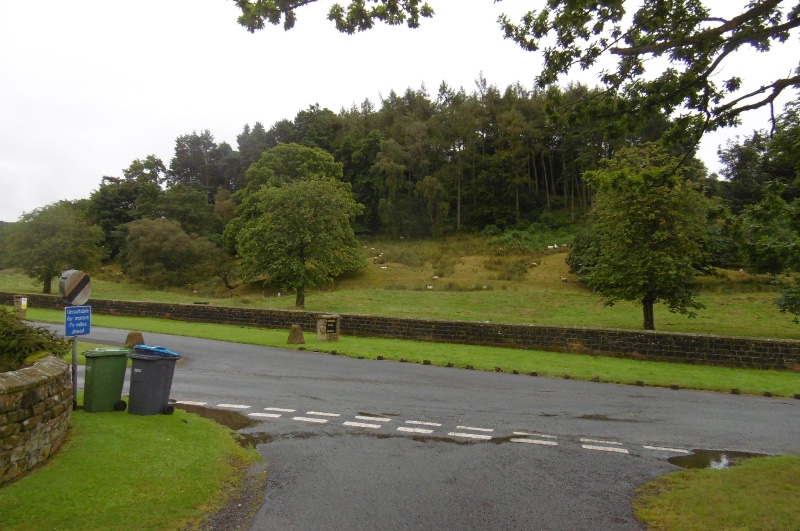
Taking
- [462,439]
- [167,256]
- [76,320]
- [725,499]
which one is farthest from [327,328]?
[167,256]

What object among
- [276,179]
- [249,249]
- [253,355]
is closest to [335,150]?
[276,179]

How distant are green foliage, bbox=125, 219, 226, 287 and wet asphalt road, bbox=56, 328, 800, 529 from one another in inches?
1681

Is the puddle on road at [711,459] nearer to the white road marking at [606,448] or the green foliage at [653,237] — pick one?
the white road marking at [606,448]

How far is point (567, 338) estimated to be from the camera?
1981 cm

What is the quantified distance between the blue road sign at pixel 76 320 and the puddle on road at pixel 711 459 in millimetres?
8418

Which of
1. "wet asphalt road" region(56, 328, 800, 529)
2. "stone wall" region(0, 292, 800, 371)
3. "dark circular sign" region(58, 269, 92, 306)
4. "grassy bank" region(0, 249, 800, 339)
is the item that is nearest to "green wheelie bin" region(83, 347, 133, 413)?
"dark circular sign" region(58, 269, 92, 306)

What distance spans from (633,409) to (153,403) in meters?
8.64

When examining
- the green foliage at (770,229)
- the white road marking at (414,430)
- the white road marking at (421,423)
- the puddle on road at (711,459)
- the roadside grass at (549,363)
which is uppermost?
the green foliage at (770,229)

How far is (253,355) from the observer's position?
58.1ft

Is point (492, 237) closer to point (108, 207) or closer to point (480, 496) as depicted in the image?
point (108, 207)

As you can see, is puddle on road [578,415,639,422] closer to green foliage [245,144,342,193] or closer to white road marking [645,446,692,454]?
white road marking [645,446,692,454]

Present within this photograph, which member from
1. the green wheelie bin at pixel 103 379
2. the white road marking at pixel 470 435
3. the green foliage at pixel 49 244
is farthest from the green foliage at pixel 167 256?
the white road marking at pixel 470 435

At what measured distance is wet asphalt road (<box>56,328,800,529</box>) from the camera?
5.60 metres

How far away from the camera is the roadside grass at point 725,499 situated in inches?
208
